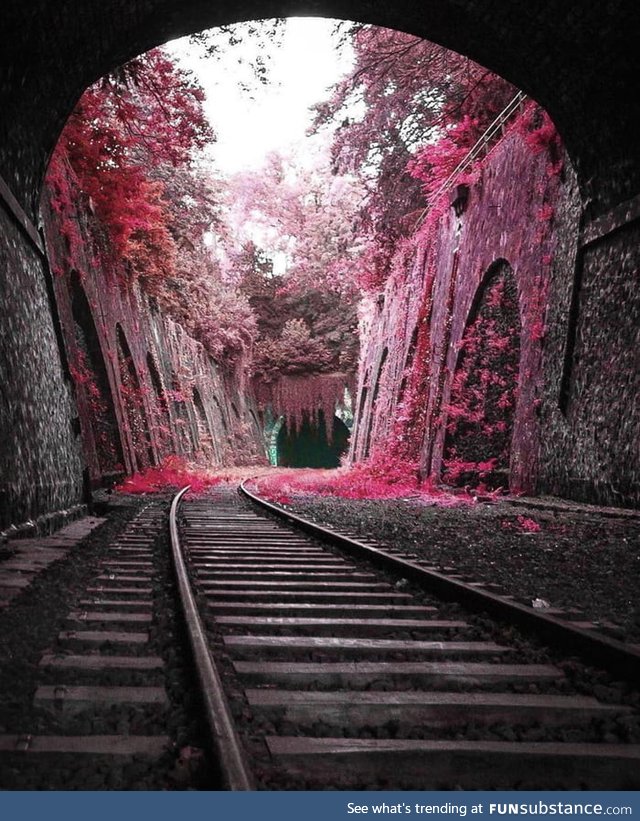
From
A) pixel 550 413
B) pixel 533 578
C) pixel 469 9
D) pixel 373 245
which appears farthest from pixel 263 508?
pixel 373 245

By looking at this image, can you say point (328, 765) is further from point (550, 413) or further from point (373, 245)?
point (373, 245)

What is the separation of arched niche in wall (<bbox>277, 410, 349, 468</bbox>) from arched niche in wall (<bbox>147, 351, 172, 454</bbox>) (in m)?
22.6

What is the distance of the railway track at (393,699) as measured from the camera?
2.08m

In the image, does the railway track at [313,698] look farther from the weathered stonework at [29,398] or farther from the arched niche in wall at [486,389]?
the arched niche in wall at [486,389]

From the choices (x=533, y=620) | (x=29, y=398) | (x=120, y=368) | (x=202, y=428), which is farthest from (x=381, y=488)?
(x=202, y=428)

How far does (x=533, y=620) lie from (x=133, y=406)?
1537cm

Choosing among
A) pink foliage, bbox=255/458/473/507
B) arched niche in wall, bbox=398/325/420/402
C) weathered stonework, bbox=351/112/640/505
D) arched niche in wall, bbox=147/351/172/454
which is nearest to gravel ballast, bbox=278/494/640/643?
weathered stonework, bbox=351/112/640/505

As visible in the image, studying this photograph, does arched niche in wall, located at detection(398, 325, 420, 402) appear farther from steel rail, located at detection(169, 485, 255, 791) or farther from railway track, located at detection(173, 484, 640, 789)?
steel rail, located at detection(169, 485, 255, 791)

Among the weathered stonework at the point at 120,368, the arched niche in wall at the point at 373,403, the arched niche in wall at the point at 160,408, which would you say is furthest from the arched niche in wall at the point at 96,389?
the arched niche in wall at the point at 373,403

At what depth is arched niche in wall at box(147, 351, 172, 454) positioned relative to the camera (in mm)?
20906

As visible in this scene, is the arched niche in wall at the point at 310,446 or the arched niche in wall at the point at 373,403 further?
the arched niche in wall at the point at 310,446

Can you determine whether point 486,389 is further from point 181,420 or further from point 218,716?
point 181,420

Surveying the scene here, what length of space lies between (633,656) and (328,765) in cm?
149

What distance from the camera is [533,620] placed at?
3.51 m
